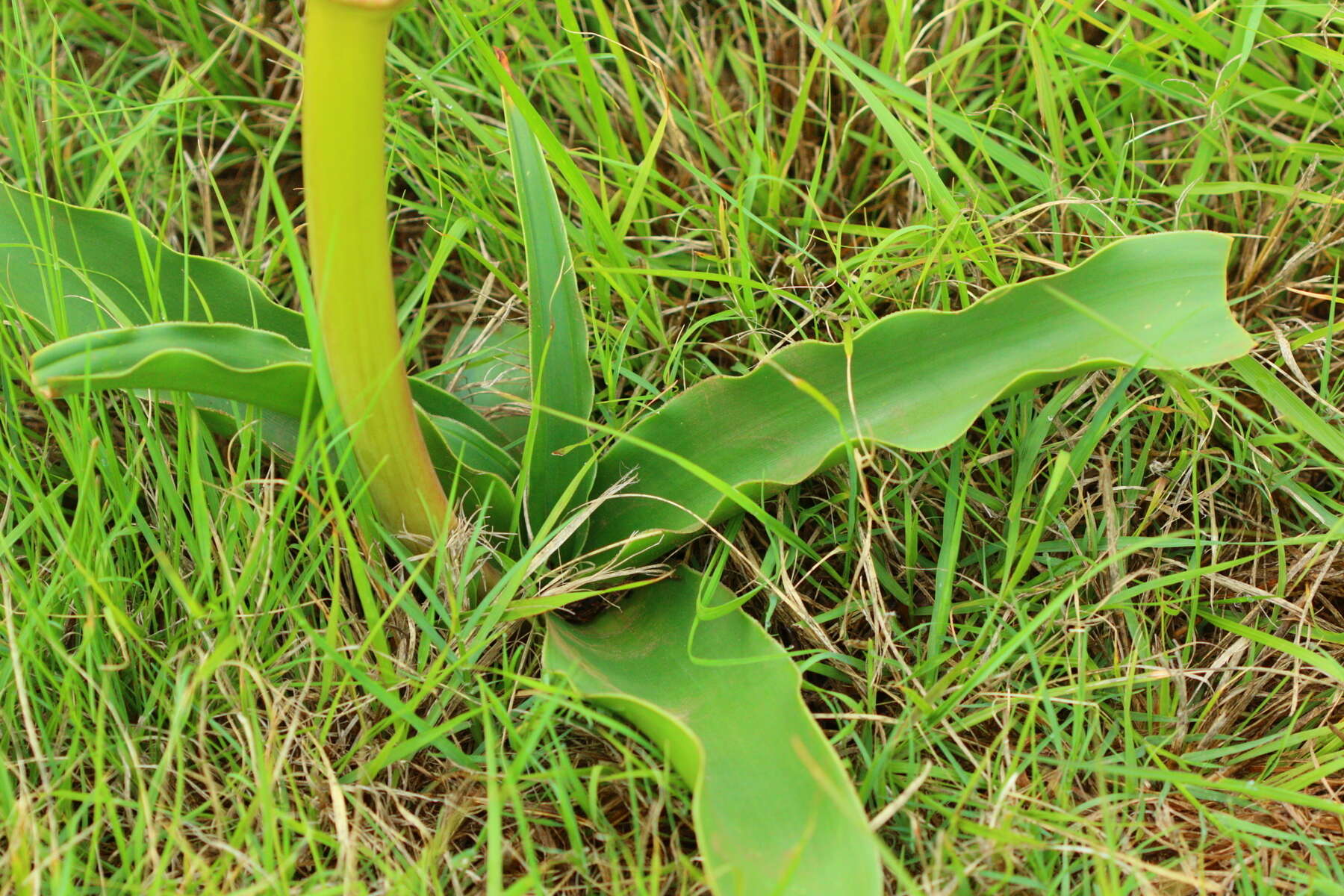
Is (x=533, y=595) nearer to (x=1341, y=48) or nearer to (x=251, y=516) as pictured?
(x=251, y=516)

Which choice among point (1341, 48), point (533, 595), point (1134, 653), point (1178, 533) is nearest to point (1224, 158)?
point (1341, 48)

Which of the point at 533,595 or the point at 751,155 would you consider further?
the point at 751,155

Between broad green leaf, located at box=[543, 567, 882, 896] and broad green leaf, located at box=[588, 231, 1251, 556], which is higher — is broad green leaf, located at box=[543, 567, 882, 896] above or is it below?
below

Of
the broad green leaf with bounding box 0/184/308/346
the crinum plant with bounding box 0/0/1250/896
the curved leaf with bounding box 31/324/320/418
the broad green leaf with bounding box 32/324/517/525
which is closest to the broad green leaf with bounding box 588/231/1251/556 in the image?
the crinum plant with bounding box 0/0/1250/896

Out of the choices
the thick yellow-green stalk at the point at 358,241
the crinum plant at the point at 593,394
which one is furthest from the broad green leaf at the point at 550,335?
the thick yellow-green stalk at the point at 358,241

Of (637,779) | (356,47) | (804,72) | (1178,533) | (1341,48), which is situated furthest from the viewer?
(804,72)

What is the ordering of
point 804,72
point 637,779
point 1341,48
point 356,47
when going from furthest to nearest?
point 804,72
point 1341,48
point 637,779
point 356,47

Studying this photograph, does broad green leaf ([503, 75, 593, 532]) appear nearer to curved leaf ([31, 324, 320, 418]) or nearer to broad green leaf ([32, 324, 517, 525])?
broad green leaf ([32, 324, 517, 525])
